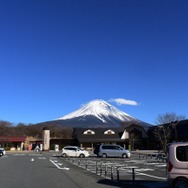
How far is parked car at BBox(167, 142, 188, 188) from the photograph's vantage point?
11781 millimetres

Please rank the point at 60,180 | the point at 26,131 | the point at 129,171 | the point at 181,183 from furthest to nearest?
the point at 26,131 < the point at 129,171 < the point at 60,180 < the point at 181,183

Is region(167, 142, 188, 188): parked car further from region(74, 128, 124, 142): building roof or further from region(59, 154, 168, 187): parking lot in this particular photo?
region(74, 128, 124, 142): building roof

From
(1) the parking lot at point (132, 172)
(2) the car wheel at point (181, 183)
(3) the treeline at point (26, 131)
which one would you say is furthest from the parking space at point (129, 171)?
(3) the treeline at point (26, 131)

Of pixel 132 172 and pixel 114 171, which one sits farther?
pixel 114 171

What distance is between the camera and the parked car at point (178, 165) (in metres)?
11.8

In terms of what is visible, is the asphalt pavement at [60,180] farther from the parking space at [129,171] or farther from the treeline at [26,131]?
the treeline at [26,131]

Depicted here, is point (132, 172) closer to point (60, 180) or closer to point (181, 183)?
point (60, 180)

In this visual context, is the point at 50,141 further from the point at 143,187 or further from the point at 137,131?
the point at 143,187

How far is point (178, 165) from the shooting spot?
469 inches

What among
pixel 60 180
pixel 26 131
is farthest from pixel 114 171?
pixel 26 131

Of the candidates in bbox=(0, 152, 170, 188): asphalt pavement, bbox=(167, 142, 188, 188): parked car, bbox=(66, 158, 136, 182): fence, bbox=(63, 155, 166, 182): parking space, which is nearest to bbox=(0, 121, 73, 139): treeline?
bbox=(63, 155, 166, 182): parking space

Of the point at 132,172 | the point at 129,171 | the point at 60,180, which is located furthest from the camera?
the point at 129,171

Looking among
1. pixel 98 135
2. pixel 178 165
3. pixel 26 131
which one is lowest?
pixel 178 165

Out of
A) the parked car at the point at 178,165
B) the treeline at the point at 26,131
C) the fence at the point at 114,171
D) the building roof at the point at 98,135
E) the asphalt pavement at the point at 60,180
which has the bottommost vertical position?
the asphalt pavement at the point at 60,180
